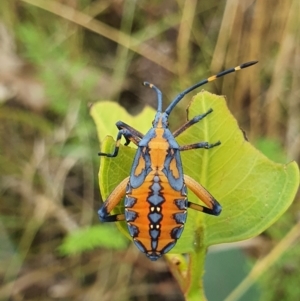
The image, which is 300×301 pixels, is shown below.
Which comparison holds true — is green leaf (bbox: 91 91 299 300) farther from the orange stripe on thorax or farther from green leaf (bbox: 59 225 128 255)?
green leaf (bbox: 59 225 128 255)

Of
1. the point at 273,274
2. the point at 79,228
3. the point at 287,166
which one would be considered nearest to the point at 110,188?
the point at 287,166

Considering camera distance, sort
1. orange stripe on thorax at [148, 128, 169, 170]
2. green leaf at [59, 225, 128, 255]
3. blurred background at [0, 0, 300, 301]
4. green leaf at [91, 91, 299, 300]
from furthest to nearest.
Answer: blurred background at [0, 0, 300, 301]
green leaf at [59, 225, 128, 255]
orange stripe on thorax at [148, 128, 169, 170]
green leaf at [91, 91, 299, 300]

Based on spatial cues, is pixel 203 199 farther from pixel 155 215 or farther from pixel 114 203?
pixel 114 203

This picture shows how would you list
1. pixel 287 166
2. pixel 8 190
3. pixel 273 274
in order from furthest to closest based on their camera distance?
pixel 8 190
pixel 273 274
pixel 287 166

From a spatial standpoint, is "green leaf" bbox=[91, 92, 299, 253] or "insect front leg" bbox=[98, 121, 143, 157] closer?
"green leaf" bbox=[91, 92, 299, 253]

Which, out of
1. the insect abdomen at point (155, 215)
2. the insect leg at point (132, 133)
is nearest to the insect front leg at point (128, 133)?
the insect leg at point (132, 133)

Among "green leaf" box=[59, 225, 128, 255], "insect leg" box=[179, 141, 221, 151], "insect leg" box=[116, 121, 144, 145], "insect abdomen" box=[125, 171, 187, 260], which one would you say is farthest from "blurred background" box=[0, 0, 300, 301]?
"insect leg" box=[179, 141, 221, 151]

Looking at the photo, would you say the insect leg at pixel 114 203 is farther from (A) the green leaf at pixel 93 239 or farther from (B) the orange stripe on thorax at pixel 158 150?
(A) the green leaf at pixel 93 239

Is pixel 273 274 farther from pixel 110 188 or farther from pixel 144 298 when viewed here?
pixel 110 188
